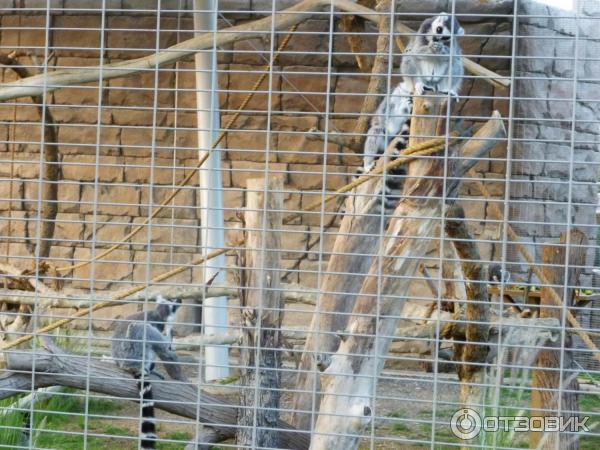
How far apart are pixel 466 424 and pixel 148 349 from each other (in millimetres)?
1929

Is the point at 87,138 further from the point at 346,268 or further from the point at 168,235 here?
the point at 346,268

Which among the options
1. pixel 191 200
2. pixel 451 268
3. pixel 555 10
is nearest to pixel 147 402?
pixel 451 268

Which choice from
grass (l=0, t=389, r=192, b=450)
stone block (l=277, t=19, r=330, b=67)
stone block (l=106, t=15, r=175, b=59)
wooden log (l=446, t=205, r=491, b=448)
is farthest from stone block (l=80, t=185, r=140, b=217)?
wooden log (l=446, t=205, r=491, b=448)

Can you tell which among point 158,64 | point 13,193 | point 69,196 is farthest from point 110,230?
point 158,64

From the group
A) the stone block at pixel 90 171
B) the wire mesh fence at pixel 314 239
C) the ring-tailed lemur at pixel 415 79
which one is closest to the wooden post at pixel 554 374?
the wire mesh fence at pixel 314 239

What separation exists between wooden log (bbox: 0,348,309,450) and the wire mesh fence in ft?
0.04

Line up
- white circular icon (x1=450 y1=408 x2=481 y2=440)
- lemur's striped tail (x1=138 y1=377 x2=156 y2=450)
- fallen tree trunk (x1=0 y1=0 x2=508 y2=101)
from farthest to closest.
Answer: fallen tree trunk (x1=0 y1=0 x2=508 y2=101) → lemur's striped tail (x1=138 y1=377 x2=156 y2=450) → white circular icon (x1=450 y1=408 x2=481 y2=440)

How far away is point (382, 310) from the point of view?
3.26m

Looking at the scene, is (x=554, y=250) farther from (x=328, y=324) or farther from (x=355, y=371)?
(x=355, y=371)

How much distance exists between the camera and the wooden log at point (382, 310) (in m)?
3.17

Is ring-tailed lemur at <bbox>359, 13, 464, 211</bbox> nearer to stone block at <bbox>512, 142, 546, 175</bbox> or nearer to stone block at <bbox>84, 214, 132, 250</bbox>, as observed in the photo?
stone block at <bbox>512, 142, 546, 175</bbox>

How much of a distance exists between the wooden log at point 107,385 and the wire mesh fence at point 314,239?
0.01 meters

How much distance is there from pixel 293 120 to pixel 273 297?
3234 millimetres

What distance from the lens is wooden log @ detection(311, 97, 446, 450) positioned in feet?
10.4
